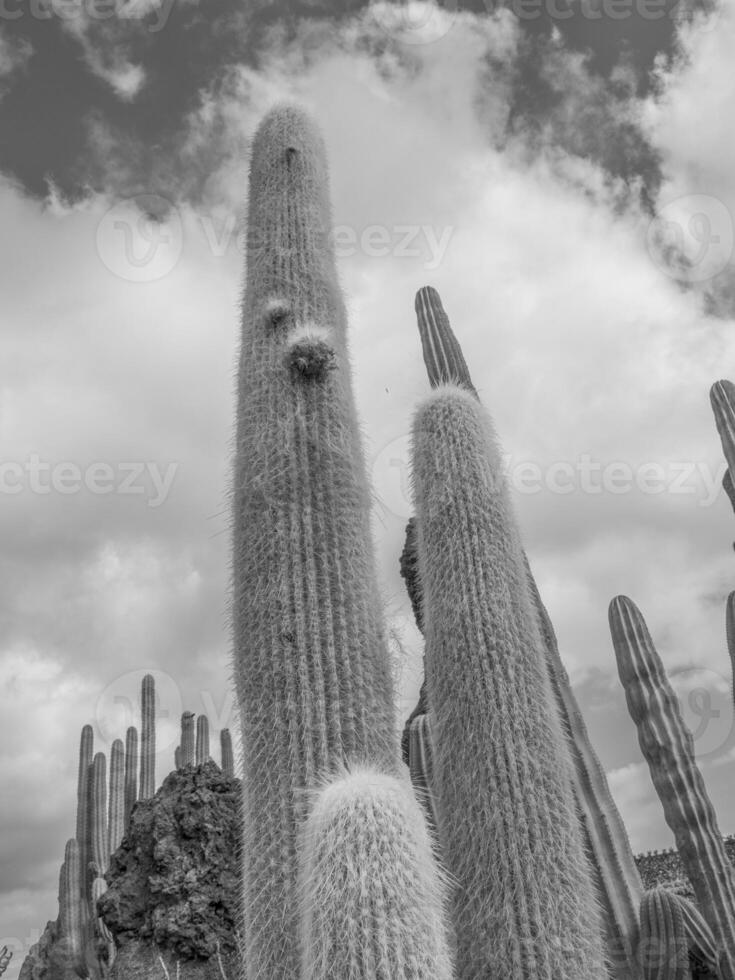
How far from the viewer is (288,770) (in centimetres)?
342

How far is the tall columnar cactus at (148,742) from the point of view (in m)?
15.5

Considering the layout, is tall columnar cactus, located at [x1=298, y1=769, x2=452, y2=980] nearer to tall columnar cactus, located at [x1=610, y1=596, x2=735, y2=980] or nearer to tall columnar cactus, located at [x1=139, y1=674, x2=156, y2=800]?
tall columnar cactus, located at [x1=610, y1=596, x2=735, y2=980]

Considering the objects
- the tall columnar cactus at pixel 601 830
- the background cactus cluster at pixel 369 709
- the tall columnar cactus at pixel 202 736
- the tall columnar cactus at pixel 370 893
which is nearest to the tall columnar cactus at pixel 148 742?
the tall columnar cactus at pixel 202 736

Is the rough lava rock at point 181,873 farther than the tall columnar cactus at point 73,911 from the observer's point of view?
No

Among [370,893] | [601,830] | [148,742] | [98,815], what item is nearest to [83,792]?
[98,815]

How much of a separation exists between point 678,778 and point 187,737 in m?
11.4

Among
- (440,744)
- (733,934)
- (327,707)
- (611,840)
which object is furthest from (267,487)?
(733,934)

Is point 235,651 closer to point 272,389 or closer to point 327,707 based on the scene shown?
point 327,707

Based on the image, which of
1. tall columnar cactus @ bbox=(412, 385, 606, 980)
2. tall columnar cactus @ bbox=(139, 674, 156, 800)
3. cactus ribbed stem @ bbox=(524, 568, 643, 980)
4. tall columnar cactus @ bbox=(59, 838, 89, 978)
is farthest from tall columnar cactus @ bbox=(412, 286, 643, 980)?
tall columnar cactus @ bbox=(59, 838, 89, 978)

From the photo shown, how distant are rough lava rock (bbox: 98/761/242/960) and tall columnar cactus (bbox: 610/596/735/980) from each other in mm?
3834

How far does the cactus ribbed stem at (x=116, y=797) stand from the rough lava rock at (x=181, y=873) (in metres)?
7.02

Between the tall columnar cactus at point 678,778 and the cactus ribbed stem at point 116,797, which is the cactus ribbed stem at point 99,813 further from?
the tall columnar cactus at point 678,778

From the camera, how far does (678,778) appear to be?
22.5 feet

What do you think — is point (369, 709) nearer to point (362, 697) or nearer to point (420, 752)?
point (362, 697)
